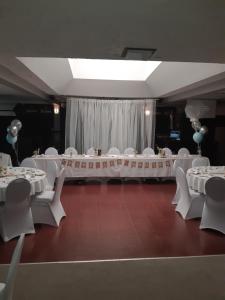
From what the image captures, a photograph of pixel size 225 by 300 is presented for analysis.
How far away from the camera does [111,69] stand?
25.2 feet

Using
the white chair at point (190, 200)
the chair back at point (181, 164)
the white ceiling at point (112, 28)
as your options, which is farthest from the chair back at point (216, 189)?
the chair back at point (181, 164)

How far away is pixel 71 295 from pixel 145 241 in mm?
1618

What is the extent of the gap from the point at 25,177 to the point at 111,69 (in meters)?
4.41

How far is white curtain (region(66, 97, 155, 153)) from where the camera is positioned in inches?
365

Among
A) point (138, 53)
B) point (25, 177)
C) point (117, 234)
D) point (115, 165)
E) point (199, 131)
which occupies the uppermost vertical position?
point (138, 53)

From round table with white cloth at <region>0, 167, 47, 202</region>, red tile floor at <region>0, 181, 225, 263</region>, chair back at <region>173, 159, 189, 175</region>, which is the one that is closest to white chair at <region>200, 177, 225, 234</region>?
red tile floor at <region>0, 181, 225, 263</region>

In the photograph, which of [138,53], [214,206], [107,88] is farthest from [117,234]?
[107,88]

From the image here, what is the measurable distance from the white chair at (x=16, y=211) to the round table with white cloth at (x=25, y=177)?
0.67 ft

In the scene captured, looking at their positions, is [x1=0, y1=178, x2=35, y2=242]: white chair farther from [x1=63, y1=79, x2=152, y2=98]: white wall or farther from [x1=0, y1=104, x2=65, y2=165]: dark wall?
[x1=0, y1=104, x2=65, y2=165]: dark wall

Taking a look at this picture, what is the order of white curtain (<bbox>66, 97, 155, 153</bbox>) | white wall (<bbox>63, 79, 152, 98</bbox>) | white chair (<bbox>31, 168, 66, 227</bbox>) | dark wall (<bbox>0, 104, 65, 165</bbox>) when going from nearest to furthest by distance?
white chair (<bbox>31, 168, 66, 227</bbox>) → white wall (<bbox>63, 79, 152, 98</bbox>) → white curtain (<bbox>66, 97, 155, 153</bbox>) → dark wall (<bbox>0, 104, 65, 165</bbox>)

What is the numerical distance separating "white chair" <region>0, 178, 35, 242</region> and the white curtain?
5.40m

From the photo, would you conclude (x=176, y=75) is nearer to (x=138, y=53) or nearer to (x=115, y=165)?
(x=115, y=165)

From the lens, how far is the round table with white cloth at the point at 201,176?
4664 millimetres

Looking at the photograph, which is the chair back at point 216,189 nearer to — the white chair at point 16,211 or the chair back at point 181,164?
the white chair at point 16,211
